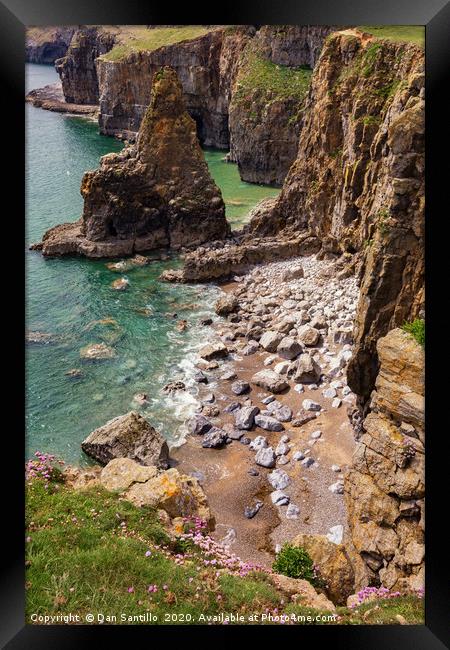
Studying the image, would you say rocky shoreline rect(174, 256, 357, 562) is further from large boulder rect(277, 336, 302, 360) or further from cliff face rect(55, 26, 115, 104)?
cliff face rect(55, 26, 115, 104)

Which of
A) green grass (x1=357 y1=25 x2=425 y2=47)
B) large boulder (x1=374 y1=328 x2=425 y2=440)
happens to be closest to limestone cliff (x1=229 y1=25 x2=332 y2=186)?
green grass (x1=357 y1=25 x2=425 y2=47)

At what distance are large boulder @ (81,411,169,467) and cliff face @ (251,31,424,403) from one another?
29.8ft

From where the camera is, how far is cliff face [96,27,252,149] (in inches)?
3777

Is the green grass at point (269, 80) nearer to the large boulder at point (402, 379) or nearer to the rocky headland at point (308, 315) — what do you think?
the rocky headland at point (308, 315)

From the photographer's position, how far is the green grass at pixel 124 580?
11656mm

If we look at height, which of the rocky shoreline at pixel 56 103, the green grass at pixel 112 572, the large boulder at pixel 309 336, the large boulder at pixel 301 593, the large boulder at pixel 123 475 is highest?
the rocky shoreline at pixel 56 103

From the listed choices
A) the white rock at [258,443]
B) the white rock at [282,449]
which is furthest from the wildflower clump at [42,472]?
the white rock at [282,449]

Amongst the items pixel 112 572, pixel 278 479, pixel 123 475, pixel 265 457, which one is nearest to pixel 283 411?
pixel 265 457

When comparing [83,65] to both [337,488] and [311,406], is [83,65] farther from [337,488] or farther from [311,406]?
[337,488]

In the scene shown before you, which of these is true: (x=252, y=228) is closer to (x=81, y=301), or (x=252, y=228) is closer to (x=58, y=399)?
(x=81, y=301)

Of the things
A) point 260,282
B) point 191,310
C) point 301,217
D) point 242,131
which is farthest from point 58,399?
point 242,131

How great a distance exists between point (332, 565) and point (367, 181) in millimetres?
26230

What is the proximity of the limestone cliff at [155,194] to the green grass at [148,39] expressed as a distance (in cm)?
4879
